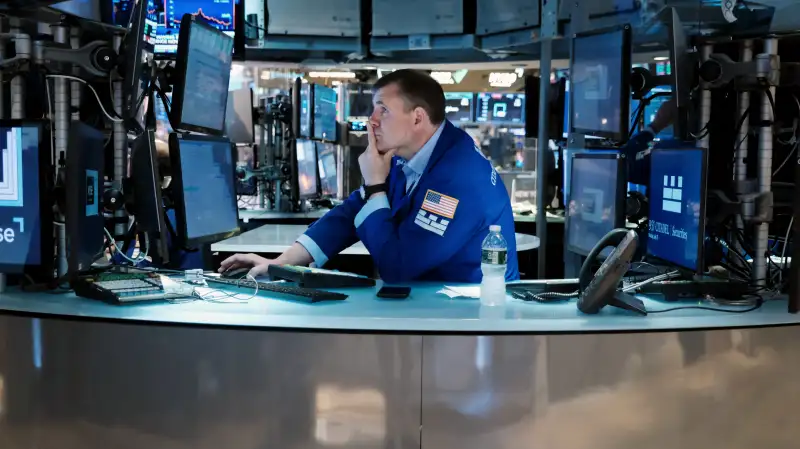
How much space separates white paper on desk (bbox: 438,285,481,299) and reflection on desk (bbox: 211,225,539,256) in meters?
1.26

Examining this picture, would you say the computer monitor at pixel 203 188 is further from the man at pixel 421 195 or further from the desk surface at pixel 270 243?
the desk surface at pixel 270 243

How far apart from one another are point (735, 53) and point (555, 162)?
3.24 meters

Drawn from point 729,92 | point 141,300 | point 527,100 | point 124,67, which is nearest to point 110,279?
point 141,300

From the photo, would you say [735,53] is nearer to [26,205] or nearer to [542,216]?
[26,205]

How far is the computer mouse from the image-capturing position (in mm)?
2316

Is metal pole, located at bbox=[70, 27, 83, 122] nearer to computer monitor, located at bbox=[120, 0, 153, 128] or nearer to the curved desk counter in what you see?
computer monitor, located at bbox=[120, 0, 153, 128]

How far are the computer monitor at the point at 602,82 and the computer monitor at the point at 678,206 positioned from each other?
1.28 feet

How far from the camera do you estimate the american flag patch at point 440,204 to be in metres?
2.17

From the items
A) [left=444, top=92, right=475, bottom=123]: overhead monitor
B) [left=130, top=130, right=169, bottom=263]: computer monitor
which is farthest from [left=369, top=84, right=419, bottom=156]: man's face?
[left=444, top=92, right=475, bottom=123]: overhead monitor

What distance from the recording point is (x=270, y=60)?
5754mm

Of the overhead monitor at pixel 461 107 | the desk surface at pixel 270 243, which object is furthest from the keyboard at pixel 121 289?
the overhead monitor at pixel 461 107

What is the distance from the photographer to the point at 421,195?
2.24 m

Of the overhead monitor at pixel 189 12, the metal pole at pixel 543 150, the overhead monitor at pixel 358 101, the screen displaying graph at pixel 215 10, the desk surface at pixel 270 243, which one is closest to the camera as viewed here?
the desk surface at pixel 270 243

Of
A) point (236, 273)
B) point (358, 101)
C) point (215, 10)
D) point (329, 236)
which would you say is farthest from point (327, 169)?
point (236, 273)
